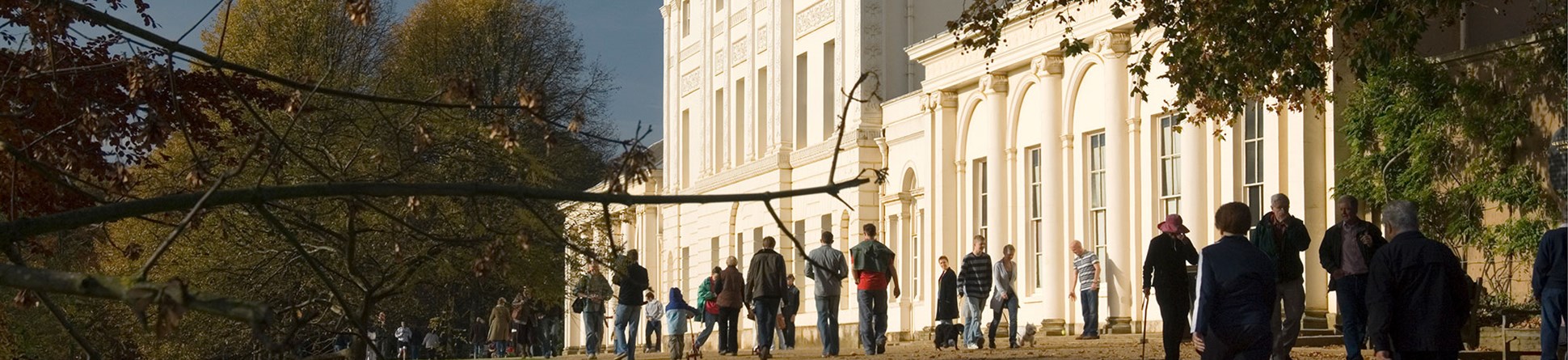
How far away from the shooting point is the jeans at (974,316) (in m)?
25.8

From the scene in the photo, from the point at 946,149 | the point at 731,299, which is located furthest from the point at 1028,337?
the point at 946,149

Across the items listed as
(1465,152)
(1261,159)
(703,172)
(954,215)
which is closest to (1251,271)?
(1465,152)

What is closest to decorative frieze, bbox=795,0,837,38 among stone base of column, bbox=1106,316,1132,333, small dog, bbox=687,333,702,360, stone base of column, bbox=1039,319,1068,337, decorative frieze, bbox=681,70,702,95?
decorative frieze, bbox=681,70,702,95

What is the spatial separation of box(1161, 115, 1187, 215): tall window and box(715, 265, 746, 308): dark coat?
769 centimetres

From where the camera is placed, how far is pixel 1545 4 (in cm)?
2505

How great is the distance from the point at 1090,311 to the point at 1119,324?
1.83 meters

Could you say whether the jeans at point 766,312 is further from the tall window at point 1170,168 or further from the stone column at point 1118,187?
the stone column at point 1118,187

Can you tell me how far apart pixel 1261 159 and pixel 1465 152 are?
3.97 meters

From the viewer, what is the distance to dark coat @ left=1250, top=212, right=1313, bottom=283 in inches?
687

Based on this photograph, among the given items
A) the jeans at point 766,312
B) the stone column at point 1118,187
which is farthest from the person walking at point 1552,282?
the stone column at point 1118,187

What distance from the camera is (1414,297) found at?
1137 cm

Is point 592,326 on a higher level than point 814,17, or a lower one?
lower

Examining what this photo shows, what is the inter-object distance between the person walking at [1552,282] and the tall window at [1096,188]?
2063 cm

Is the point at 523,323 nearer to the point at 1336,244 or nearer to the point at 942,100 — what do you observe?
the point at 942,100
